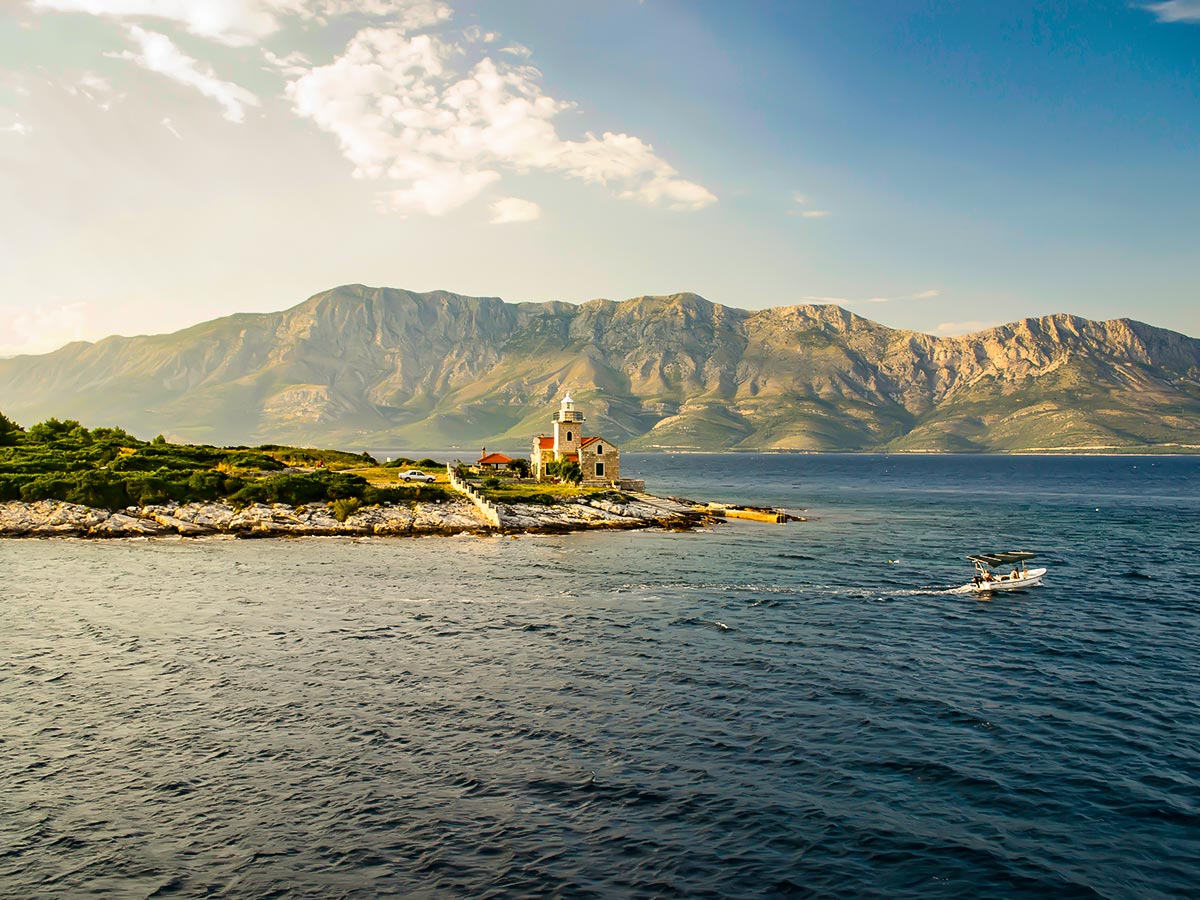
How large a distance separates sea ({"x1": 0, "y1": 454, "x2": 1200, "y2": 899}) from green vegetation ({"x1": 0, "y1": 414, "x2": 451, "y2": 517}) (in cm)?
3132

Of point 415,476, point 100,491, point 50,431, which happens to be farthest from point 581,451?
point 50,431

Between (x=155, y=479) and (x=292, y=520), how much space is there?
1731 cm

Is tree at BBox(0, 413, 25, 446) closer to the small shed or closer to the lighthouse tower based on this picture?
the small shed

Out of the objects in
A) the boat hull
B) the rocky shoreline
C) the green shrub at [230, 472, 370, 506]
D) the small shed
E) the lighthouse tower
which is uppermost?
the lighthouse tower

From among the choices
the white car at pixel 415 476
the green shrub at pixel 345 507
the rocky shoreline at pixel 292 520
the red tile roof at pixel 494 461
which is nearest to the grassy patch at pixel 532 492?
the rocky shoreline at pixel 292 520

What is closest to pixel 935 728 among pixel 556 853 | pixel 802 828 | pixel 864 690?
pixel 864 690

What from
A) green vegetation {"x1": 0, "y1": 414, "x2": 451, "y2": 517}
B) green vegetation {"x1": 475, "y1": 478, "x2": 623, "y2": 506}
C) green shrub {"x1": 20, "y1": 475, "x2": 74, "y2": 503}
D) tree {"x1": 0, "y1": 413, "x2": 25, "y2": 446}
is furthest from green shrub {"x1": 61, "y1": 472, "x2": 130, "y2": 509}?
green vegetation {"x1": 475, "y1": 478, "x2": 623, "y2": 506}

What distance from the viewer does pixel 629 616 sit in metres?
45.4

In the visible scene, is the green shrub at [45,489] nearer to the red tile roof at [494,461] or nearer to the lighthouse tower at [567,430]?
the lighthouse tower at [567,430]

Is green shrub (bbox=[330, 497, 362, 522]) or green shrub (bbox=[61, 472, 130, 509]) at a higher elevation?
green shrub (bbox=[61, 472, 130, 509])

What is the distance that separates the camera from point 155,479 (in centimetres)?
8719

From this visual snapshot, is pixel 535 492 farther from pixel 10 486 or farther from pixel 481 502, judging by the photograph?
pixel 10 486

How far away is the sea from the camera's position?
18.7 metres

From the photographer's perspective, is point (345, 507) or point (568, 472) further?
point (568, 472)
